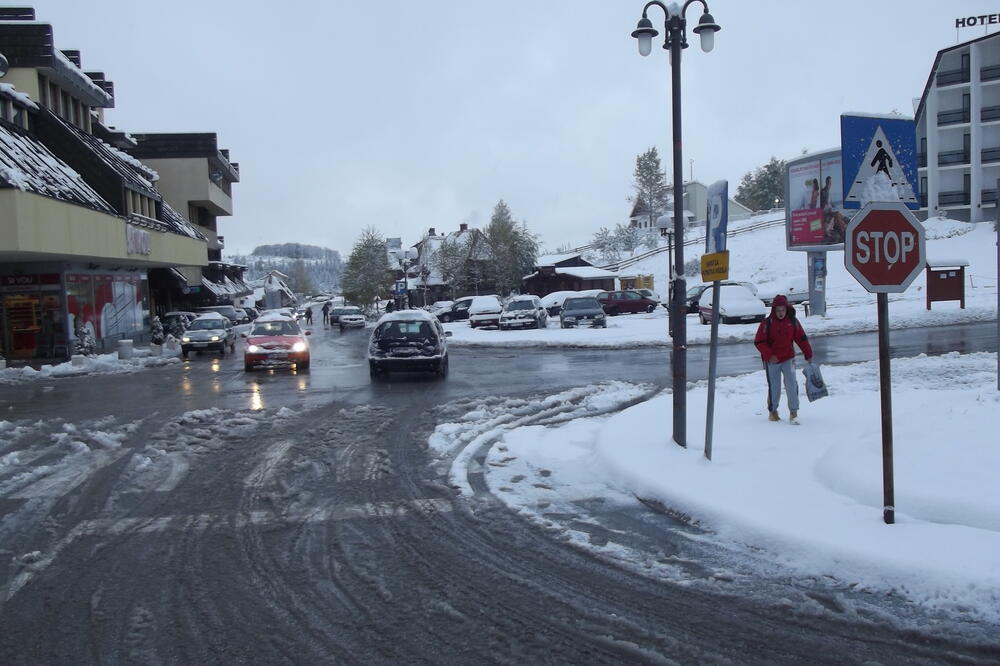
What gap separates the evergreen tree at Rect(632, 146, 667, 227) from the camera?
106938mm

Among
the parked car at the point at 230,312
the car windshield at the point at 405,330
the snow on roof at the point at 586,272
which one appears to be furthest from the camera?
the snow on roof at the point at 586,272

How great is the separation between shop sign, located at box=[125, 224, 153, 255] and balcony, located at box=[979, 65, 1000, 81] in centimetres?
5474

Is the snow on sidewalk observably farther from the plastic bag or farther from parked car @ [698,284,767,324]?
parked car @ [698,284,767,324]

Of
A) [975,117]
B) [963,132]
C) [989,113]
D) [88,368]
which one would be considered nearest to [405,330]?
[88,368]

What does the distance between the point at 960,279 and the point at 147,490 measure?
107 feet

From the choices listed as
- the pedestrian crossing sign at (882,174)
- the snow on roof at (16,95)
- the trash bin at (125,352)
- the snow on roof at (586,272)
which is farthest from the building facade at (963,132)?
the snow on roof at (16,95)

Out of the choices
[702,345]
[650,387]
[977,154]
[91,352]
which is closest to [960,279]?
[702,345]

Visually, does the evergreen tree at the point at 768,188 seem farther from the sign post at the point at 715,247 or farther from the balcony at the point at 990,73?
the sign post at the point at 715,247

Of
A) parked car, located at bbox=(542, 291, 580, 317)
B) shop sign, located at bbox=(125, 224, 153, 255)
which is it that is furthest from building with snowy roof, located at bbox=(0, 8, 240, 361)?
parked car, located at bbox=(542, 291, 580, 317)

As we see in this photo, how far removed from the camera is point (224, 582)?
5125 millimetres

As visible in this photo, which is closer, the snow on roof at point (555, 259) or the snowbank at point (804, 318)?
the snowbank at point (804, 318)

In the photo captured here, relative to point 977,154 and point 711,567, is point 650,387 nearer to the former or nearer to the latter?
point 711,567

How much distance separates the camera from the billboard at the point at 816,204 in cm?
2975

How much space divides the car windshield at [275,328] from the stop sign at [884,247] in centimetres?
1836
